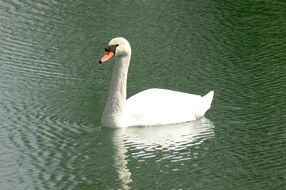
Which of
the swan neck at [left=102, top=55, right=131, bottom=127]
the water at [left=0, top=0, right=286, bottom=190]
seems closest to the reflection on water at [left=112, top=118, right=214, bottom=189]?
the water at [left=0, top=0, right=286, bottom=190]

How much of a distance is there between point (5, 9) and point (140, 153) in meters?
6.98

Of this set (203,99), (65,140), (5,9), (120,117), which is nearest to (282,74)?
(203,99)

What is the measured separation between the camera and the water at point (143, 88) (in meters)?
10.8

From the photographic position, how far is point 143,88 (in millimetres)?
13859

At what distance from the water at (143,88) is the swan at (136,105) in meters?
0.14

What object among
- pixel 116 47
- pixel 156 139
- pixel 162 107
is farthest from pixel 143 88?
pixel 156 139

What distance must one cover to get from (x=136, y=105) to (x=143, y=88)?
55.2 inches

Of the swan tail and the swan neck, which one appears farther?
the swan tail

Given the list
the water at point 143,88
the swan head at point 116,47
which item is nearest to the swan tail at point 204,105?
the water at point 143,88

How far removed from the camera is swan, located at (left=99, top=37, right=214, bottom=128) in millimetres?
12352

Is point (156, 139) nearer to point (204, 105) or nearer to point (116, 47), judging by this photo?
point (204, 105)

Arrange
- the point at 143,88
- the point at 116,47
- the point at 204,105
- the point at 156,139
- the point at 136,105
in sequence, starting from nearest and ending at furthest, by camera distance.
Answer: the point at 156,139, the point at 116,47, the point at 136,105, the point at 204,105, the point at 143,88

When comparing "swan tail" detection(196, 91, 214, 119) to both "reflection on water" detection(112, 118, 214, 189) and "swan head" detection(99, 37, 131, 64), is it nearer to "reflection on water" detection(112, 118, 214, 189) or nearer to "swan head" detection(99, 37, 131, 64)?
"reflection on water" detection(112, 118, 214, 189)

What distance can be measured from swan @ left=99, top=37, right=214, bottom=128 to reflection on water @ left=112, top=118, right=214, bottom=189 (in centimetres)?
9
